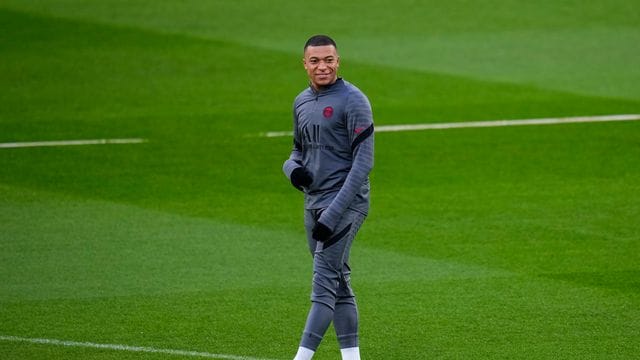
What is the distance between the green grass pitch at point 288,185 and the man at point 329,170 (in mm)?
999

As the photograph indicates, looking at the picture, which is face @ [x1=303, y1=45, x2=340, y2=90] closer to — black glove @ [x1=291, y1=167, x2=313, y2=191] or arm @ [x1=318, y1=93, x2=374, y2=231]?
arm @ [x1=318, y1=93, x2=374, y2=231]

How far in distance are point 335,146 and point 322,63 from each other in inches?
19.8

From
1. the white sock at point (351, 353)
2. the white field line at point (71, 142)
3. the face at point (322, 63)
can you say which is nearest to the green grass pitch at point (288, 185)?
the white field line at point (71, 142)

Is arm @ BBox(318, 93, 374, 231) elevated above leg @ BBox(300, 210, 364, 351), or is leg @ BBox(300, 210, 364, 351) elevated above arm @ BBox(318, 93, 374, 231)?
arm @ BBox(318, 93, 374, 231)

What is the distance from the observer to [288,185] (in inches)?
573

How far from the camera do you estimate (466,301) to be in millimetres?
10430

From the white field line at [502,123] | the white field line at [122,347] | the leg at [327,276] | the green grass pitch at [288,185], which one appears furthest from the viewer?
the white field line at [502,123]

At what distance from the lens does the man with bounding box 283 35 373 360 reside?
819 centimetres

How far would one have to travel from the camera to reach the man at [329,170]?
8.19 metres

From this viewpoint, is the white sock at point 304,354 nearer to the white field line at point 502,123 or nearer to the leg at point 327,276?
the leg at point 327,276

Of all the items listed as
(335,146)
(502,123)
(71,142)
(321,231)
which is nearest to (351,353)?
(321,231)

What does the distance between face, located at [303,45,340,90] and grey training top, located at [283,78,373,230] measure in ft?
0.32

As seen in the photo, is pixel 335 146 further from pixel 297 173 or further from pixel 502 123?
pixel 502 123

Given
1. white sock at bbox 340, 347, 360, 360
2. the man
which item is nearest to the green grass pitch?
white sock at bbox 340, 347, 360, 360
